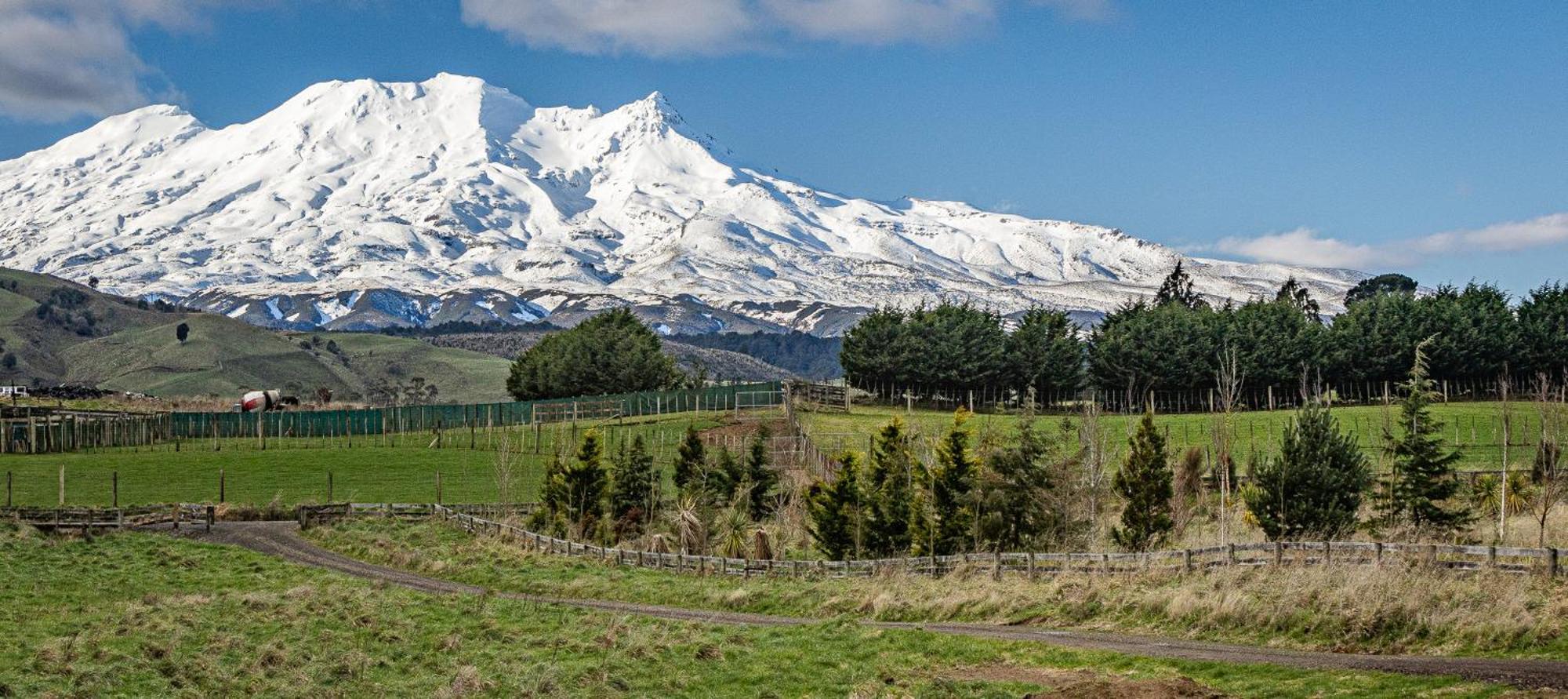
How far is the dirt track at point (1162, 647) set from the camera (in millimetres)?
23391

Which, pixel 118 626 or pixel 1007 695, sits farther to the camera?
pixel 118 626

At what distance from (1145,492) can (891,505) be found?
943 cm

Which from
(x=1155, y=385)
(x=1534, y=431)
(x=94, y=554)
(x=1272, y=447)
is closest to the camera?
(x=94, y=554)

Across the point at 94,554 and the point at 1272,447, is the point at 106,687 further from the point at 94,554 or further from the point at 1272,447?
the point at 1272,447

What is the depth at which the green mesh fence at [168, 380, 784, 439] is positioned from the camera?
345 ft

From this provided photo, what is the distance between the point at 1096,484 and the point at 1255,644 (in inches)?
846

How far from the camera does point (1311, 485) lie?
150ft

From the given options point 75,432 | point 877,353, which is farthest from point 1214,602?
point 877,353

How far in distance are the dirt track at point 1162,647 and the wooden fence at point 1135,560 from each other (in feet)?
15.6

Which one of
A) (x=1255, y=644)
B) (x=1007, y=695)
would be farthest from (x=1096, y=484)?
(x=1007, y=695)

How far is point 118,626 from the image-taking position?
31.8 m

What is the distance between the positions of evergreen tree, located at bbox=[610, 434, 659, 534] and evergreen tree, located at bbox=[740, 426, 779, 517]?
396 centimetres

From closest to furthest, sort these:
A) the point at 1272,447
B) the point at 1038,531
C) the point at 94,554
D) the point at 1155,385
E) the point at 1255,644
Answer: the point at 1255,644, the point at 1038,531, the point at 94,554, the point at 1272,447, the point at 1155,385

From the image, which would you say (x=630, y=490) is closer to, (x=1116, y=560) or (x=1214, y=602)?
(x=1116, y=560)
